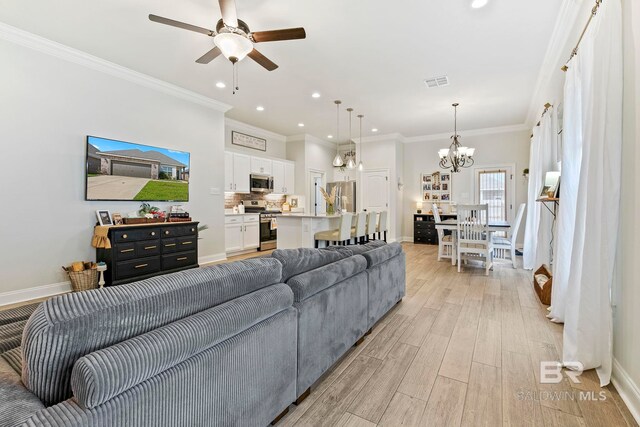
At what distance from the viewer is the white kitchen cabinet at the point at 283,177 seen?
7508 millimetres

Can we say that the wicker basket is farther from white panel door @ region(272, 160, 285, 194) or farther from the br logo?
the br logo

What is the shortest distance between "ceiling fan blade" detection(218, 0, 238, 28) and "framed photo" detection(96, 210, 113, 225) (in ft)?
10.0

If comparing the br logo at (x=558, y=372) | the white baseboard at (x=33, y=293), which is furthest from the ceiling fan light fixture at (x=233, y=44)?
the white baseboard at (x=33, y=293)

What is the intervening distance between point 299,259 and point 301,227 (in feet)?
11.3

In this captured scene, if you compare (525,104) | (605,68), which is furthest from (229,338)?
(525,104)

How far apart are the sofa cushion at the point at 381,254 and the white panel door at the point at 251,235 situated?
412 cm

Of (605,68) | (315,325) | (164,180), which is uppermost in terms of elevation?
(605,68)

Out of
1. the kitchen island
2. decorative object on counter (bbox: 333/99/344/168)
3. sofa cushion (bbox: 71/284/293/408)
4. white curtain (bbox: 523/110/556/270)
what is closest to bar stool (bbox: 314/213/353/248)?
the kitchen island

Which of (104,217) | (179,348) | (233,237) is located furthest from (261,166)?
(179,348)

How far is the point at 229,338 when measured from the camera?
1196 mm

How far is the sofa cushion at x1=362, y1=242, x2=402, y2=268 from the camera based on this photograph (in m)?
2.45

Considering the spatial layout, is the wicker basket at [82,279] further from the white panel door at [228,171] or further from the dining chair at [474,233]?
the dining chair at [474,233]

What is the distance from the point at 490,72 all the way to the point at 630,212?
3304mm

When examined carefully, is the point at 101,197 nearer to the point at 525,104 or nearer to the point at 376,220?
the point at 376,220
